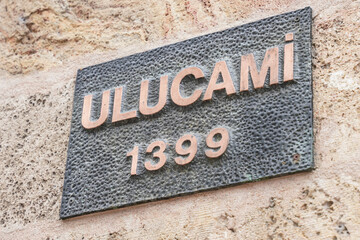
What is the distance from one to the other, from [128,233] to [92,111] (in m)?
0.37

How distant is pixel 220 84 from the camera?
69.7 inches

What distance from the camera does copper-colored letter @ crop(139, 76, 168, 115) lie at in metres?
1.83

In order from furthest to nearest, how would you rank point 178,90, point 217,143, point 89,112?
point 89,112 → point 178,90 → point 217,143

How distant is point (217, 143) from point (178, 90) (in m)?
0.20

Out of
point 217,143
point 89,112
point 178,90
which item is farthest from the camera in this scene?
point 89,112

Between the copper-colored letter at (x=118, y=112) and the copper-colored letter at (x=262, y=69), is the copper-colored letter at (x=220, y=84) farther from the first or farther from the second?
the copper-colored letter at (x=118, y=112)

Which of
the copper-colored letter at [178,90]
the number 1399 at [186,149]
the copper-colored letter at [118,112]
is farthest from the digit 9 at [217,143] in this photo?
the copper-colored letter at [118,112]

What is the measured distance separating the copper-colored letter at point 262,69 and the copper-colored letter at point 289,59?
20mm

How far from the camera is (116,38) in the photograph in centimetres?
203

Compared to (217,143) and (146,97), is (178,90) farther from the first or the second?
(217,143)

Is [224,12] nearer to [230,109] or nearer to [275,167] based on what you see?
[230,109]

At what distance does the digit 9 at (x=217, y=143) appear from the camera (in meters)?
1.69

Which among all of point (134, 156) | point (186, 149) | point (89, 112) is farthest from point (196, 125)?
point (89, 112)

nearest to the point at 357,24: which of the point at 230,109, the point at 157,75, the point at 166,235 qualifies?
the point at 230,109
